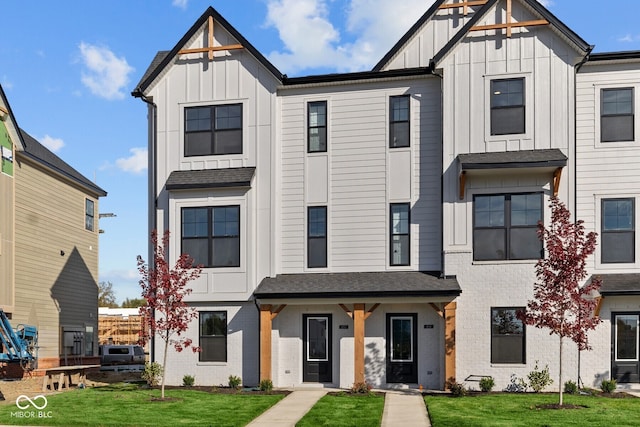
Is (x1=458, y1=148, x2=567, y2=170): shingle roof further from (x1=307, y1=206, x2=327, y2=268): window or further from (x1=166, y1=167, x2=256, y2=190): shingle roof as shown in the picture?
(x1=166, y1=167, x2=256, y2=190): shingle roof

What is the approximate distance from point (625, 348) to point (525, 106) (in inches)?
303

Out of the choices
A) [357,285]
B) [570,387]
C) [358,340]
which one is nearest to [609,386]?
[570,387]

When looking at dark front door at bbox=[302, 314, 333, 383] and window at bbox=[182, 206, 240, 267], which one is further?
window at bbox=[182, 206, 240, 267]

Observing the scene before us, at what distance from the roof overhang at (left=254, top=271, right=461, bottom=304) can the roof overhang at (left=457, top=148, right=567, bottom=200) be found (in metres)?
2.90

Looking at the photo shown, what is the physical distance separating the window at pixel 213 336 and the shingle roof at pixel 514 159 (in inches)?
360

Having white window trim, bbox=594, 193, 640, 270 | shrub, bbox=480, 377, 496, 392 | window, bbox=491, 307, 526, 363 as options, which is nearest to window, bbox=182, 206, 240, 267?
window, bbox=491, 307, 526, 363

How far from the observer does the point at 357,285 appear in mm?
21109

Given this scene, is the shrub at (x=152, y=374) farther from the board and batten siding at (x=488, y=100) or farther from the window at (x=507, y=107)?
the window at (x=507, y=107)

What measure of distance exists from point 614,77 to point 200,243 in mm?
13897

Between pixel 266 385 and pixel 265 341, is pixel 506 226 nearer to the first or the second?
pixel 265 341

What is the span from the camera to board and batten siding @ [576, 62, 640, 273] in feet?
68.0

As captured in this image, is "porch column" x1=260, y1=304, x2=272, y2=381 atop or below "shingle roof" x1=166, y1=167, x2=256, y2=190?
below

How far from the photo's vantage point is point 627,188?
67.9 feet

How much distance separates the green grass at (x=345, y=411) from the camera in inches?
590
